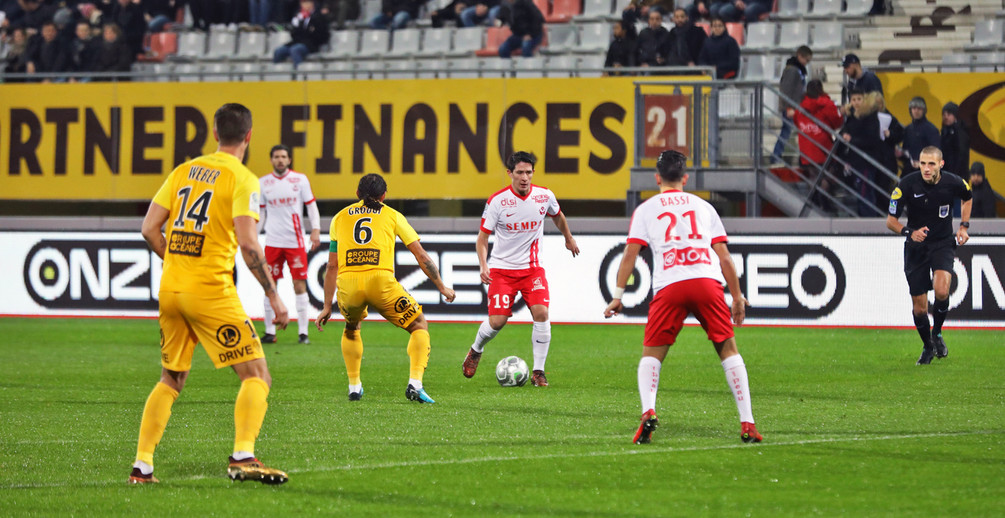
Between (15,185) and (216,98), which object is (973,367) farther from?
(15,185)

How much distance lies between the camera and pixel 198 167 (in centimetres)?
659

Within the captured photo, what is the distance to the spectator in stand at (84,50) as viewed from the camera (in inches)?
888

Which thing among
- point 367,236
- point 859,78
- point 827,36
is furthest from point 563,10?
point 367,236

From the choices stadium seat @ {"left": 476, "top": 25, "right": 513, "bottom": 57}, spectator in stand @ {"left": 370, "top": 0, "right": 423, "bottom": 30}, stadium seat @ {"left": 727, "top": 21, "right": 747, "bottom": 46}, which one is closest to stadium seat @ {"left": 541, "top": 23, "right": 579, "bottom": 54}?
stadium seat @ {"left": 476, "top": 25, "right": 513, "bottom": 57}

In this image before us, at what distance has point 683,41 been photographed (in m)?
19.5

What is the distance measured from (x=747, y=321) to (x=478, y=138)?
17.2 ft

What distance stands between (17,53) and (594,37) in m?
11.1

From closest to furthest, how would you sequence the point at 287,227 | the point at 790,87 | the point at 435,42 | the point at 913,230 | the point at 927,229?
the point at 927,229 → the point at 913,230 → the point at 287,227 → the point at 790,87 → the point at 435,42

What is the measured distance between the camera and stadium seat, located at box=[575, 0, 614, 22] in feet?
74.6

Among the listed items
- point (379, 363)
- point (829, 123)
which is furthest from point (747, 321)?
point (379, 363)

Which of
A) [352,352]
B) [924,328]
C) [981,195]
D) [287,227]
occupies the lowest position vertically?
[352,352]

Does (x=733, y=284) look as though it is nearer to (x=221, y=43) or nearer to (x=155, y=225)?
(x=155, y=225)

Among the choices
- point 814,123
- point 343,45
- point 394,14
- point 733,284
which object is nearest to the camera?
point 733,284

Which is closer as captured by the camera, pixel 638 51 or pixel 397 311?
pixel 397 311
